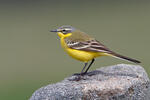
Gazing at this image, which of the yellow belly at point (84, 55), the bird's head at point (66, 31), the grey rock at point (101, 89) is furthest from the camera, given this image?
the bird's head at point (66, 31)

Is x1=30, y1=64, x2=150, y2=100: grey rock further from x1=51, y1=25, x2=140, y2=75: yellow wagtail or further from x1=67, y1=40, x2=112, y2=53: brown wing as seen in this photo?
x1=67, y1=40, x2=112, y2=53: brown wing

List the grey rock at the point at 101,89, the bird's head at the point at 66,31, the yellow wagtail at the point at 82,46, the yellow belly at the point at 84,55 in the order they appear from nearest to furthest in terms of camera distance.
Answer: the grey rock at the point at 101,89 < the yellow wagtail at the point at 82,46 < the yellow belly at the point at 84,55 < the bird's head at the point at 66,31

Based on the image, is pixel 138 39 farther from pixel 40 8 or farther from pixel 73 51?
pixel 73 51

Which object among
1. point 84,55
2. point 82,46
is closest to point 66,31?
point 82,46

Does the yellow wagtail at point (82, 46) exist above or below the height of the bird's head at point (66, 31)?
below

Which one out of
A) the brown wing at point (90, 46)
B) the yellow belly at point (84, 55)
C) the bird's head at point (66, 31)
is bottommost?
the yellow belly at point (84, 55)

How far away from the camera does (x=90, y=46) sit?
38.0ft

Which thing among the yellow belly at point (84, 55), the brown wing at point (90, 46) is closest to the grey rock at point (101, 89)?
the yellow belly at point (84, 55)

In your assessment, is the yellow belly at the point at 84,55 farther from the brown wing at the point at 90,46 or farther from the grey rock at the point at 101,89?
the grey rock at the point at 101,89

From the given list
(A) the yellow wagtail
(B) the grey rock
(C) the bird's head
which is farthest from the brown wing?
(B) the grey rock

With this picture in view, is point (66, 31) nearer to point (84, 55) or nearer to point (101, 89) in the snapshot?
point (84, 55)

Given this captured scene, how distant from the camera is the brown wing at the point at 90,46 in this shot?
37.5ft

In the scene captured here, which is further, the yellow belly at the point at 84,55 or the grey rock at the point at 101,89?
the yellow belly at the point at 84,55

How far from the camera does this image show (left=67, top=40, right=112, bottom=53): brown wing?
11.4 meters
